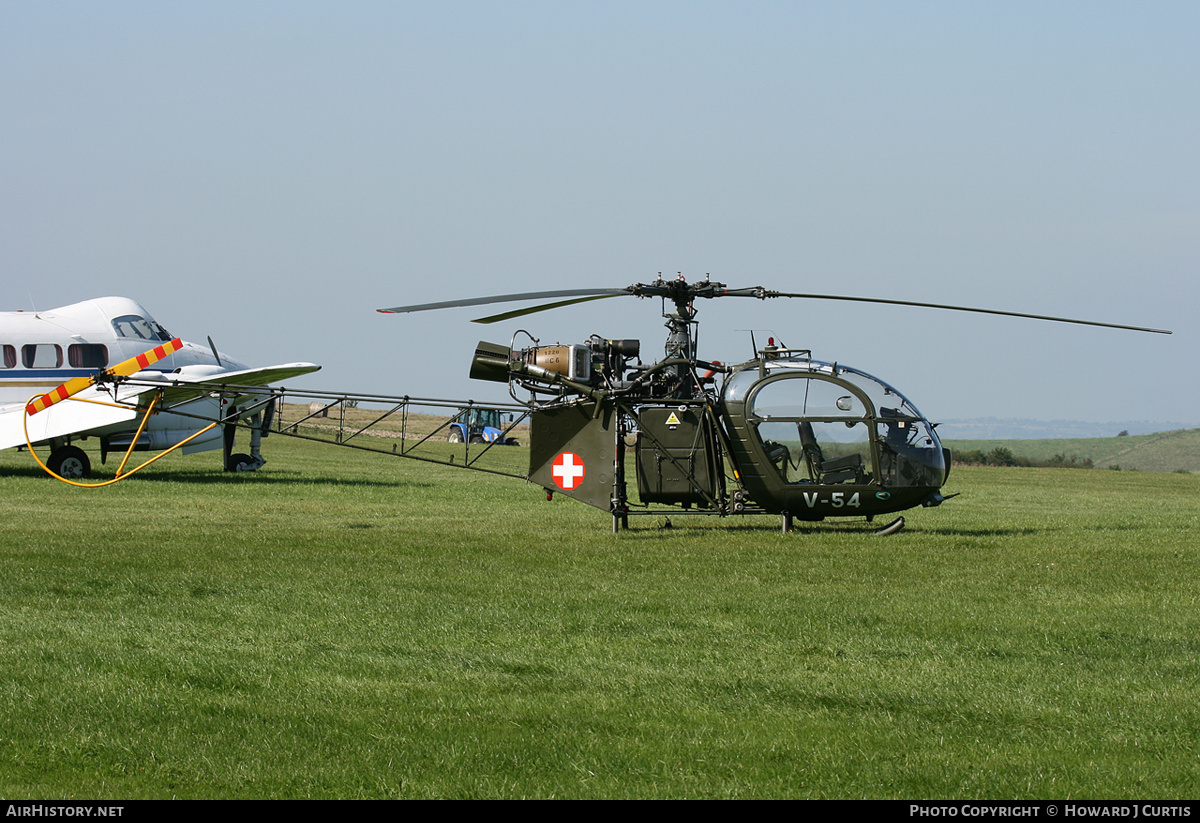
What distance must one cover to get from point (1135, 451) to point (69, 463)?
101 m

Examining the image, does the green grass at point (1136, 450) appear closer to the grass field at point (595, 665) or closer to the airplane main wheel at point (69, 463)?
the airplane main wheel at point (69, 463)

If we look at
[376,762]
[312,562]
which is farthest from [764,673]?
[312,562]

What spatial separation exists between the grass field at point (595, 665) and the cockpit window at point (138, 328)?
462 inches

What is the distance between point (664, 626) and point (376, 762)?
3.81 metres

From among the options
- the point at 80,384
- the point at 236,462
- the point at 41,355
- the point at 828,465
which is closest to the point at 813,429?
the point at 828,465

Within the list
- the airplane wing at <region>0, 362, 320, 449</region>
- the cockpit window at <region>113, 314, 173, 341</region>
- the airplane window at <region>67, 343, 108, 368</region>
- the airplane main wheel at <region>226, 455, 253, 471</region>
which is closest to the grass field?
the airplane wing at <region>0, 362, 320, 449</region>

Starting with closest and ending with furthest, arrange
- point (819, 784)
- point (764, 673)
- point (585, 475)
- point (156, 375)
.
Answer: point (819, 784) < point (764, 673) < point (585, 475) < point (156, 375)

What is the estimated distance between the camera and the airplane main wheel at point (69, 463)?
2531 centimetres

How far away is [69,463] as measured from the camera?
2542 centimetres

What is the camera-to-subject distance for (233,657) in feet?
25.4

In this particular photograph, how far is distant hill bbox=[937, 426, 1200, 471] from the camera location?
9450cm

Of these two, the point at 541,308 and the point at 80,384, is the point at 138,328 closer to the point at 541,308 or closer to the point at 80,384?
the point at 80,384

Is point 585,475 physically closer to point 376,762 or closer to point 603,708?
point 603,708

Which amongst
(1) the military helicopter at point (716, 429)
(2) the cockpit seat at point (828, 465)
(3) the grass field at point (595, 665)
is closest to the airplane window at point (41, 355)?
(3) the grass field at point (595, 665)
